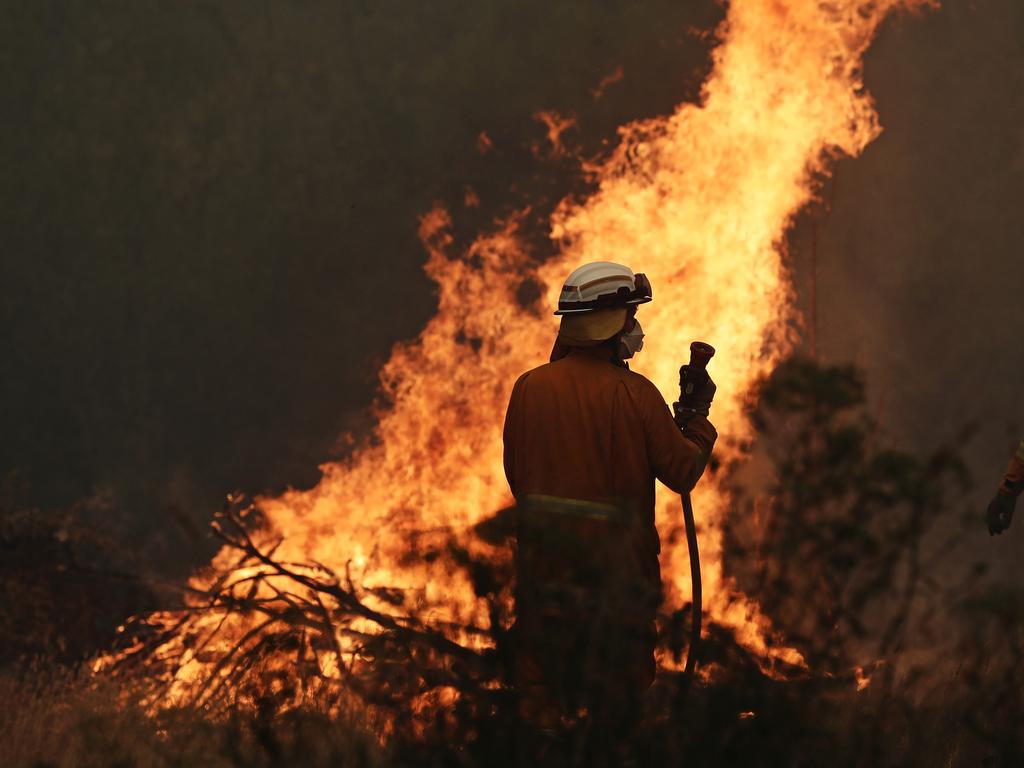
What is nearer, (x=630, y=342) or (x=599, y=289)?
(x=599, y=289)

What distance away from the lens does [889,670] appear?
256 cm

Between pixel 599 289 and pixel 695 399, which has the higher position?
pixel 599 289

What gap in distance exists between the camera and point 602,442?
3545 mm

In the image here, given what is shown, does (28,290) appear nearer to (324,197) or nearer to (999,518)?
(324,197)

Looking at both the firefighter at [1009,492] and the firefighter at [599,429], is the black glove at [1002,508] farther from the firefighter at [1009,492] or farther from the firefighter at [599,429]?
A: the firefighter at [599,429]

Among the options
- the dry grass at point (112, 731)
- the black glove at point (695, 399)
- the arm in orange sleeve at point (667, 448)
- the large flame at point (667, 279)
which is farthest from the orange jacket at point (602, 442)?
the large flame at point (667, 279)

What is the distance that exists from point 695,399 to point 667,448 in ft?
1.09

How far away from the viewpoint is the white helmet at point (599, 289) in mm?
3612

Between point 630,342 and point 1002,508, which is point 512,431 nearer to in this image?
point 630,342

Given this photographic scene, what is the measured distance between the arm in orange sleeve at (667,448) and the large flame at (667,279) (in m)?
3.04

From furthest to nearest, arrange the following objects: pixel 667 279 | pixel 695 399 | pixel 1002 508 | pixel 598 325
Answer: pixel 667 279
pixel 1002 508
pixel 695 399
pixel 598 325

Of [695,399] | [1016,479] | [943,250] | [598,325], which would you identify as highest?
[943,250]

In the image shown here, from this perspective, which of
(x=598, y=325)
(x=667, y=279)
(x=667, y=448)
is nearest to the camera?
(x=667, y=448)

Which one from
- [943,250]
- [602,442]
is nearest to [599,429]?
[602,442]
